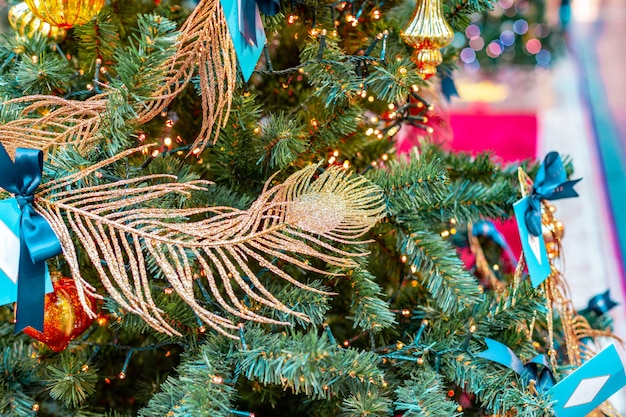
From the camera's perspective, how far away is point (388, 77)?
0.46m

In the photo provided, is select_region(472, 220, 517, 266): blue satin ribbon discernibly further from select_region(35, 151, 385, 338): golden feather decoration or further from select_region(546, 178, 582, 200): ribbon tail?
select_region(35, 151, 385, 338): golden feather decoration

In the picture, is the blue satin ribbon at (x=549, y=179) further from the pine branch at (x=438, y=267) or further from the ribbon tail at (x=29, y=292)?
the ribbon tail at (x=29, y=292)

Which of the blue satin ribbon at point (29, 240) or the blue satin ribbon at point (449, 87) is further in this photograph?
the blue satin ribbon at point (449, 87)

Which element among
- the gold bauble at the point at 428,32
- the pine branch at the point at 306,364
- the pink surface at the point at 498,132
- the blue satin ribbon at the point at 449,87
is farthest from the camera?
the pink surface at the point at 498,132

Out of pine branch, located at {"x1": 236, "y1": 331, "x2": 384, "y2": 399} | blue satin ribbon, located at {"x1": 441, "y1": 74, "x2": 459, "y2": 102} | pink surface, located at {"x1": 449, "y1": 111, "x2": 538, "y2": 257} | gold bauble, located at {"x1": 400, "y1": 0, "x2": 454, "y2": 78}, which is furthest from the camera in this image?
pink surface, located at {"x1": 449, "y1": 111, "x2": 538, "y2": 257}

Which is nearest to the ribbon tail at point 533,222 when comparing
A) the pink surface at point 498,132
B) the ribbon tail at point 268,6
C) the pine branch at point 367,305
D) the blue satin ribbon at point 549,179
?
the blue satin ribbon at point 549,179

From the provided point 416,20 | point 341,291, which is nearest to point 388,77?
point 416,20

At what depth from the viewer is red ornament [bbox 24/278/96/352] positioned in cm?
44

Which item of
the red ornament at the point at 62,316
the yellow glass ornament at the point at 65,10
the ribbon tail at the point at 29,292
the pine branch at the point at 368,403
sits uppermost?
the yellow glass ornament at the point at 65,10

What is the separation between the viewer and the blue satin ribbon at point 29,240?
0.38 m

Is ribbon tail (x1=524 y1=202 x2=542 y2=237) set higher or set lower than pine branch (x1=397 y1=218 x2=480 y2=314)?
higher

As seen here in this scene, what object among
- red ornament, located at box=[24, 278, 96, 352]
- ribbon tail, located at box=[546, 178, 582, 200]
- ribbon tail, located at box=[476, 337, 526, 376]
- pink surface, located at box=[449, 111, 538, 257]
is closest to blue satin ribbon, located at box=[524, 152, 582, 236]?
ribbon tail, located at box=[546, 178, 582, 200]

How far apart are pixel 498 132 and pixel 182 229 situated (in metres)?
2.01

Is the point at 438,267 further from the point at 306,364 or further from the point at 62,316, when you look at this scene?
the point at 62,316
